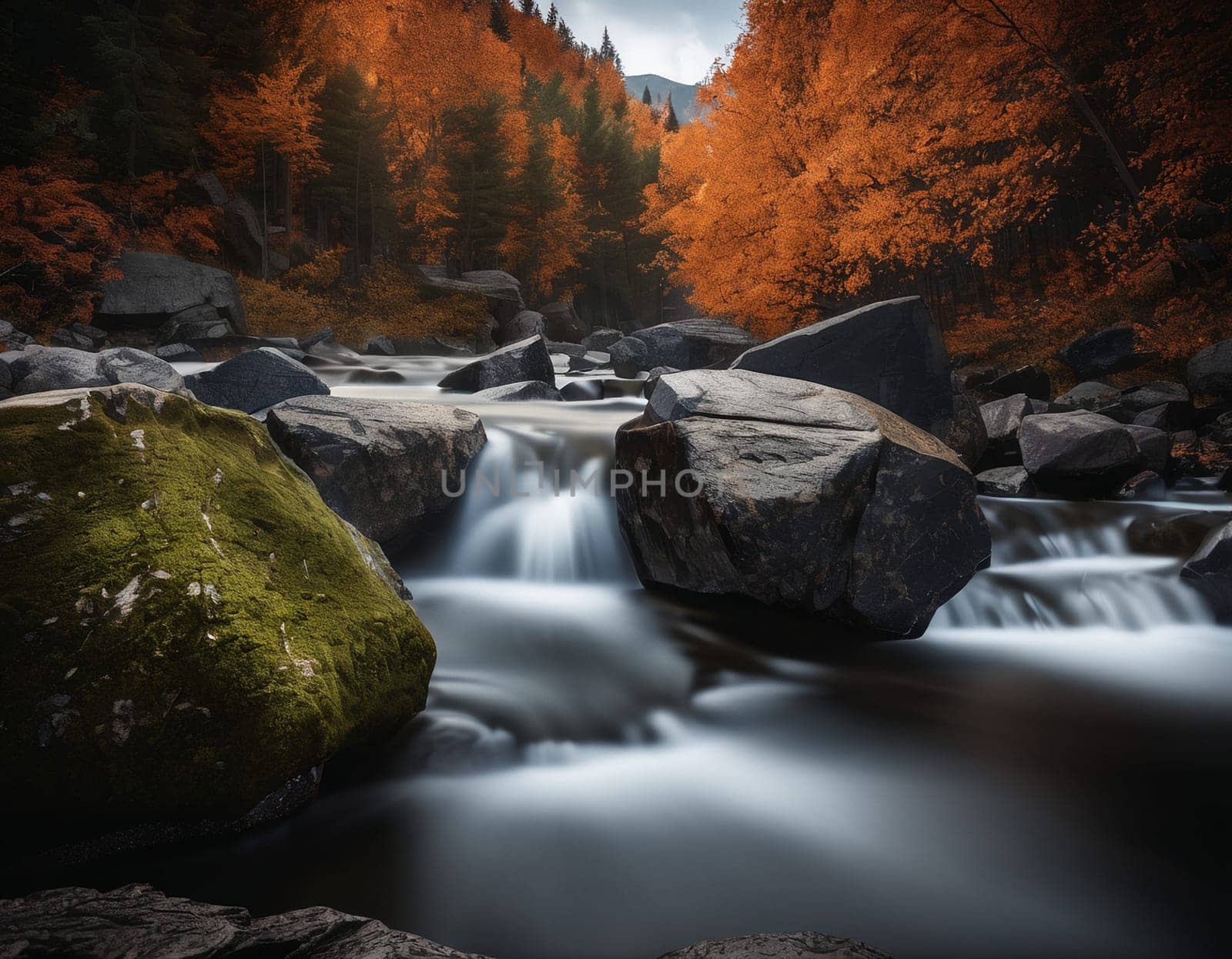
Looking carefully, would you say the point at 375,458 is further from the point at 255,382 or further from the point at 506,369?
the point at 506,369

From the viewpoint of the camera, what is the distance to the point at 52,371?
24.9 ft

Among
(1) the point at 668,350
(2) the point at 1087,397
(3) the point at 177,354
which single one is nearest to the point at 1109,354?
(2) the point at 1087,397

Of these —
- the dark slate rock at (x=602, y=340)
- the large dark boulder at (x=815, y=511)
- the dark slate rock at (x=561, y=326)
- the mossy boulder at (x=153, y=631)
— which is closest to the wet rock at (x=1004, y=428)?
the large dark boulder at (x=815, y=511)

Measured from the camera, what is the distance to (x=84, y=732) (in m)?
1.79

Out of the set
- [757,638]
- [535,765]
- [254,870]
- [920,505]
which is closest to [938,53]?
[920,505]

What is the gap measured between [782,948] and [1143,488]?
7733 millimetres

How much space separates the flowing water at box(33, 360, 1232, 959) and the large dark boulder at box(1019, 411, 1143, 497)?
2.59 meters

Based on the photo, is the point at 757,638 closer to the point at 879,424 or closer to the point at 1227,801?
the point at 879,424

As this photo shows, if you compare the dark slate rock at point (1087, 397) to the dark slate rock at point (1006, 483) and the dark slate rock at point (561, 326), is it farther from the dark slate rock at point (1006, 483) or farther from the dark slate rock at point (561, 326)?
the dark slate rock at point (561, 326)

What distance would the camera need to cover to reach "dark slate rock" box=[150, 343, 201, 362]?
47.9ft

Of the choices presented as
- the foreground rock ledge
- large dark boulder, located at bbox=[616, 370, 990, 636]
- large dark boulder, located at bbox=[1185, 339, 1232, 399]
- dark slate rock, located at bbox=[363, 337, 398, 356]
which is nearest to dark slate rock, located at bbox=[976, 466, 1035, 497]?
large dark boulder, located at bbox=[616, 370, 990, 636]

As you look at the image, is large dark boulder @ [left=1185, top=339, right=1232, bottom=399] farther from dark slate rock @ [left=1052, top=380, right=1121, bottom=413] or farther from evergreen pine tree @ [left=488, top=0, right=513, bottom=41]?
evergreen pine tree @ [left=488, top=0, right=513, bottom=41]

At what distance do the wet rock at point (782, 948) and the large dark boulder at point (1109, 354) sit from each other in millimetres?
12690

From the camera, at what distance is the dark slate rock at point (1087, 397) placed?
985 centimetres
